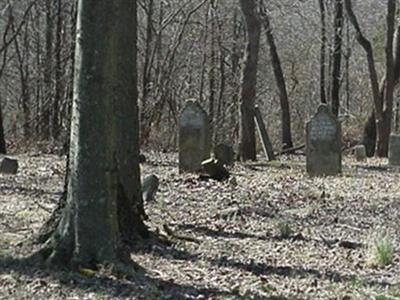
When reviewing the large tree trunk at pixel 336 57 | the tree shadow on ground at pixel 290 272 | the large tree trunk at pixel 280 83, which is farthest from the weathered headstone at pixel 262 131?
the tree shadow on ground at pixel 290 272

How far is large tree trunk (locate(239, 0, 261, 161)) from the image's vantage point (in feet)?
61.8

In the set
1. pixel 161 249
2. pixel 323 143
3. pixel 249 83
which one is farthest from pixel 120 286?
pixel 249 83

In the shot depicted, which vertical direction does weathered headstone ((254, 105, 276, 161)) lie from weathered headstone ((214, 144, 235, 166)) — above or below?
above

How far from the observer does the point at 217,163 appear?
1384 centimetres

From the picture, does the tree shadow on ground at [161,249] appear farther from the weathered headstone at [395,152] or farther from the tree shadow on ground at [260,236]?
the weathered headstone at [395,152]

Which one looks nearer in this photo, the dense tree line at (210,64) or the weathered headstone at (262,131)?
the weathered headstone at (262,131)

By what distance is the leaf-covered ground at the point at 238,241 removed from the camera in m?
6.48

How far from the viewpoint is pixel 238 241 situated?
8797 millimetres

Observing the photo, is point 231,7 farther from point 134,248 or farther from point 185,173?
point 134,248

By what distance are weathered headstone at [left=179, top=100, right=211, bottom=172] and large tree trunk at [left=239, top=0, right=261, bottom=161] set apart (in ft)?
12.3

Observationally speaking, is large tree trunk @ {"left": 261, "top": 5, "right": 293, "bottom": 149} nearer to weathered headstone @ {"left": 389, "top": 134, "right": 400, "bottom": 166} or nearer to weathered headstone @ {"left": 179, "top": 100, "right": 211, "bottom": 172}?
weathered headstone @ {"left": 389, "top": 134, "right": 400, "bottom": 166}

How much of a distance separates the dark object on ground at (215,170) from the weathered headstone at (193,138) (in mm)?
1317

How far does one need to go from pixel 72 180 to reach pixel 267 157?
13.7 metres

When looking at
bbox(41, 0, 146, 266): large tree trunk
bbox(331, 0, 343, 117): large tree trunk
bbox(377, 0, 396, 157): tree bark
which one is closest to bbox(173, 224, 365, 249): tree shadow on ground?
bbox(41, 0, 146, 266): large tree trunk
